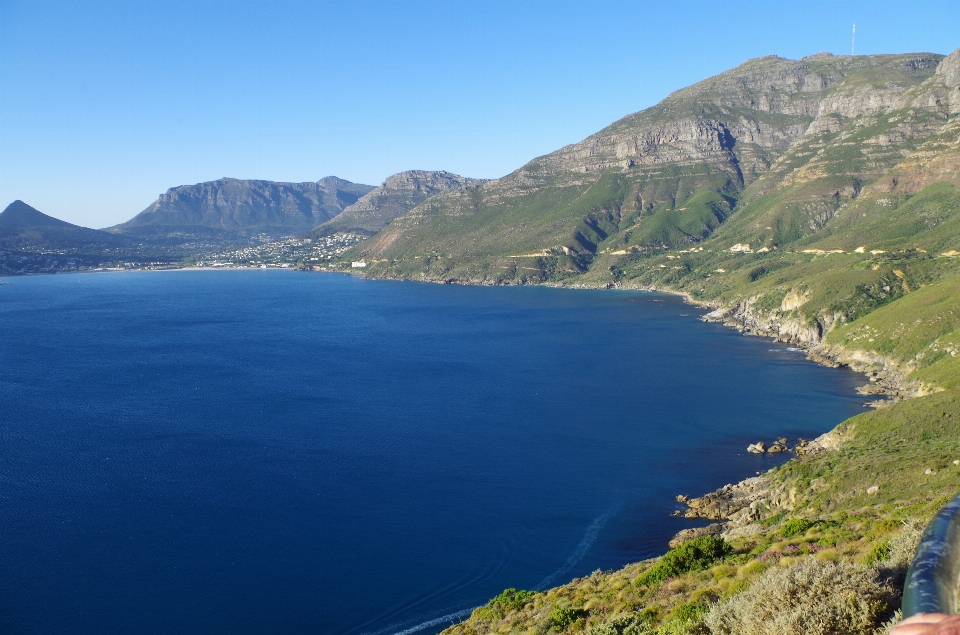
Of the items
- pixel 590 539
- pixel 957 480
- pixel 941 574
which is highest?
pixel 941 574

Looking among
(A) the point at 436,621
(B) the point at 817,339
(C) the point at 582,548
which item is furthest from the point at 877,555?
(B) the point at 817,339

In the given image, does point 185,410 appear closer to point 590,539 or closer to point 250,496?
point 250,496

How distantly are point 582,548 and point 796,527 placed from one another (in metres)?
15.2

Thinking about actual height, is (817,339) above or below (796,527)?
below

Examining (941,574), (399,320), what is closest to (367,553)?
(941,574)

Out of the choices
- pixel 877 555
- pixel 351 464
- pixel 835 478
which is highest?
pixel 877 555

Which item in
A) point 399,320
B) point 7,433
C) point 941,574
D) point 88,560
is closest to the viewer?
point 941,574

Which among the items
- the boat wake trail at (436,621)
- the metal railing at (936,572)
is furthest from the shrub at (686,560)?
the metal railing at (936,572)

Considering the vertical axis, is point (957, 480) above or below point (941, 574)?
below

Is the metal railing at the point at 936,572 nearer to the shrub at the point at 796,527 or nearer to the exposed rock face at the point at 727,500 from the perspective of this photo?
the shrub at the point at 796,527

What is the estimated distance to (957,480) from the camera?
3662 centimetres

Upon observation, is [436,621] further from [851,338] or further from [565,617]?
[851,338]

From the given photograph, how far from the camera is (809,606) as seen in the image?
12.6 m

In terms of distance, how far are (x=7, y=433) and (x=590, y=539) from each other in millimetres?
56163
